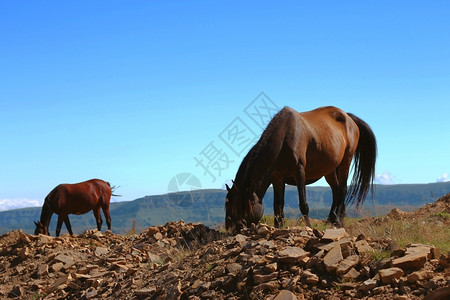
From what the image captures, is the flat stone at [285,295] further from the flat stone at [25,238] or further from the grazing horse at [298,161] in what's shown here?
the flat stone at [25,238]

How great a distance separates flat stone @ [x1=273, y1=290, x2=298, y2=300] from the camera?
18.5ft

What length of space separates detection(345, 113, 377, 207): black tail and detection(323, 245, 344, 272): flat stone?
7.82 metres

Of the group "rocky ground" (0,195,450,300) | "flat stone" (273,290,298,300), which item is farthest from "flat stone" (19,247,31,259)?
"flat stone" (273,290,298,300)

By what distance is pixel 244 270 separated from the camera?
21.2 feet

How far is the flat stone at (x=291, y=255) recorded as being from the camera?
630 cm

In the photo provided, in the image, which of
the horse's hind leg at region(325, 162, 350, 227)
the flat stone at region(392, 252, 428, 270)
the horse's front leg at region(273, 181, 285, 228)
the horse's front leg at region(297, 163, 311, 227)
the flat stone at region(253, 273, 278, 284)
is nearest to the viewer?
the flat stone at region(392, 252, 428, 270)

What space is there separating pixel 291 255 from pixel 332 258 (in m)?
0.49

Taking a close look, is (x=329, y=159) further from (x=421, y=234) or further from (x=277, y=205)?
(x=421, y=234)

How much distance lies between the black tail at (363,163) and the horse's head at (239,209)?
4928 mm

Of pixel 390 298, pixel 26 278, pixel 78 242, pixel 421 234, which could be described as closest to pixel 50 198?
pixel 78 242

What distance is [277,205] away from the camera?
36.2 feet

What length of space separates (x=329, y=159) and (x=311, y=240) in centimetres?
522

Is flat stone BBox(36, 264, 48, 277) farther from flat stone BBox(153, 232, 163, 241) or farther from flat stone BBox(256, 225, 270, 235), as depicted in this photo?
flat stone BBox(256, 225, 270, 235)

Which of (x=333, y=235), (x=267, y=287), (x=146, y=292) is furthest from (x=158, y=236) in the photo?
(x=267, y=287)
